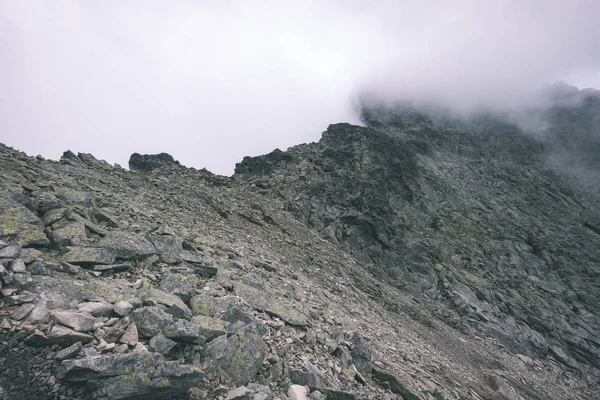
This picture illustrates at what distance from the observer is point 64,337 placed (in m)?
5.62

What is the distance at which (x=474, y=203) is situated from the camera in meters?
44.9

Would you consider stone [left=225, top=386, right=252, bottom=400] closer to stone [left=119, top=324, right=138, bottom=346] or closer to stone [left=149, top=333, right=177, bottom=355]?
stone [left=149, top=333, right=177, bottom=355]

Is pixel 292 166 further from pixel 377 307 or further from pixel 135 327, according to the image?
pixel 135 327

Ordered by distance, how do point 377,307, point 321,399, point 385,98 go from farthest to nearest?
point 385,98, point 377,307, point 321,399

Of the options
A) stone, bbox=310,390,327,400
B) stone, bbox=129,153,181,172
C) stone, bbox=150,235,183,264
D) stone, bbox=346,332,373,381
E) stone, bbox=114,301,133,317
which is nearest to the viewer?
stone, bbox=114,301,133,317

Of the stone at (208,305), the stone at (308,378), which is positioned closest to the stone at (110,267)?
the stone at (208,305)

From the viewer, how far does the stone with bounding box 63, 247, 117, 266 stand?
875 centimetres

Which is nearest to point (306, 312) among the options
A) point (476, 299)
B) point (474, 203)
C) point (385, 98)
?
point (476, 299)

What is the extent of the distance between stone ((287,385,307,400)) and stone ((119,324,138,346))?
12.1 feet

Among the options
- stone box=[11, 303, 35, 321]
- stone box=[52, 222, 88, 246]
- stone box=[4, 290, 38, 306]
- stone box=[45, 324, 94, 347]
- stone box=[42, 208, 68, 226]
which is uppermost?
stone box=[42, 208, 68, 226]

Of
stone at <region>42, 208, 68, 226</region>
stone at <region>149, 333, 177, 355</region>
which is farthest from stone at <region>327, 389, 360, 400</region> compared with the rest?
stone at <region>42, 208, 68, 226</region>

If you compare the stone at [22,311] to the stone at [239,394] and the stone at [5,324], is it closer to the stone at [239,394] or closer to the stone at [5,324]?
the stone at [5,324]

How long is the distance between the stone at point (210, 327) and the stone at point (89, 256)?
366cm

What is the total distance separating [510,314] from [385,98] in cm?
6388
